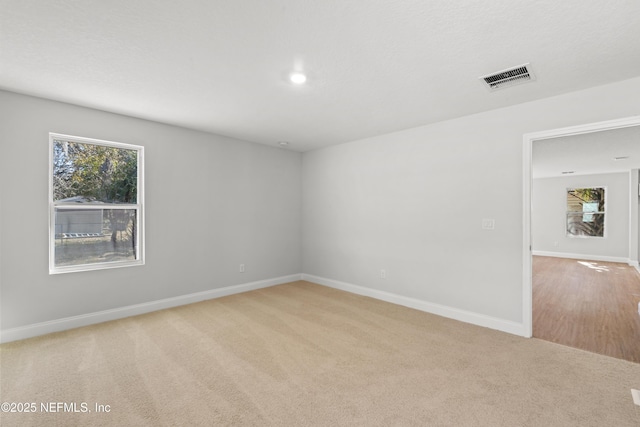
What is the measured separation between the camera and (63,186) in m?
3.27

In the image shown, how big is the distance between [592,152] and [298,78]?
5.99m

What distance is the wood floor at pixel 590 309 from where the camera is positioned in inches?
117

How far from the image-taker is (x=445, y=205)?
3.79m

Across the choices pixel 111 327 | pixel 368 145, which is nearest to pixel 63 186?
pixel 111 327

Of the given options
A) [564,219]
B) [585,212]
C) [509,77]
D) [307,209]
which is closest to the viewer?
[509,77]

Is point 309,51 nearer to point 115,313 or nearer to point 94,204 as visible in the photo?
point 94,204

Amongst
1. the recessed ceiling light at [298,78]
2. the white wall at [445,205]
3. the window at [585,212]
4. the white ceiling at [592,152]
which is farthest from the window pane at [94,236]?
the window at [585,212]

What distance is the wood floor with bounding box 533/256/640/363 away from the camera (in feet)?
9.72

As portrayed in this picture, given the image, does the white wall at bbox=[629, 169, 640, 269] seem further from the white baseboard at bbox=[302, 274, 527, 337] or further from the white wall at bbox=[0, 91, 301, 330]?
the white wall at bbox=[0, 91, 301, 330]

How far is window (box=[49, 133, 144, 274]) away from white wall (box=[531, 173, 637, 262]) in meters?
10.7

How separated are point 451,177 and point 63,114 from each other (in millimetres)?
4585

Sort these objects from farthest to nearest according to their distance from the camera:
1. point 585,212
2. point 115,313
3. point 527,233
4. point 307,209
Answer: point 585,212 < point 307,209 < point 115,313 < point 527,233

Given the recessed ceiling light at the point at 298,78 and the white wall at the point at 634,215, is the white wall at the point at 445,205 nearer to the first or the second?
the recessed ceiling light at the point at 298,78

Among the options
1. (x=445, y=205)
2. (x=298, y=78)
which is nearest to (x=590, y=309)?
(x=445, y=205)
